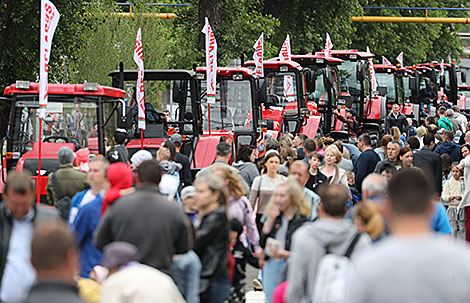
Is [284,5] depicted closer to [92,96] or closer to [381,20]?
[381,20]

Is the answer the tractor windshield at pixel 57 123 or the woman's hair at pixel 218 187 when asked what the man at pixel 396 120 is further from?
the woman's hair at pixel 218 187

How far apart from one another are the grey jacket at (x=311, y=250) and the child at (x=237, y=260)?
1535 mm

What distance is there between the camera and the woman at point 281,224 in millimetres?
7664

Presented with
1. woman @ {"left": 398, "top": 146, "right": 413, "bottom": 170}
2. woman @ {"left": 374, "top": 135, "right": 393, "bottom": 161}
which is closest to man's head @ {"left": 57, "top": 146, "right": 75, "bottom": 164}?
woman @ {"left": 398, "top": 146, "right": 413, "bottom": 170}

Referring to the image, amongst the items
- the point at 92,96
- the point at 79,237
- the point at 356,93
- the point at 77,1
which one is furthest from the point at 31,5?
the point at 79,237

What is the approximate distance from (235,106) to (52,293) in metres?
14.6

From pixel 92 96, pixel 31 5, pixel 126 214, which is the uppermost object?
pixel 31 5

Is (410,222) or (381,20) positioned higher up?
(381,20)

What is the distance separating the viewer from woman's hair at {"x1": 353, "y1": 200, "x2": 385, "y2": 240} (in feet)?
22.0

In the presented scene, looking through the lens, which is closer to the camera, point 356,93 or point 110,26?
point 356,93

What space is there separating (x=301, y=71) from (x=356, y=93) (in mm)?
7766

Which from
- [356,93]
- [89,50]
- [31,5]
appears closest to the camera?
[31,5]

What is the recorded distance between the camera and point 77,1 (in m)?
23.3

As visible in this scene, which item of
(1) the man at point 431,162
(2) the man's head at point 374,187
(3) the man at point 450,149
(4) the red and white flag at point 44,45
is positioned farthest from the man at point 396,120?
(2) the man's head at point 374,187
